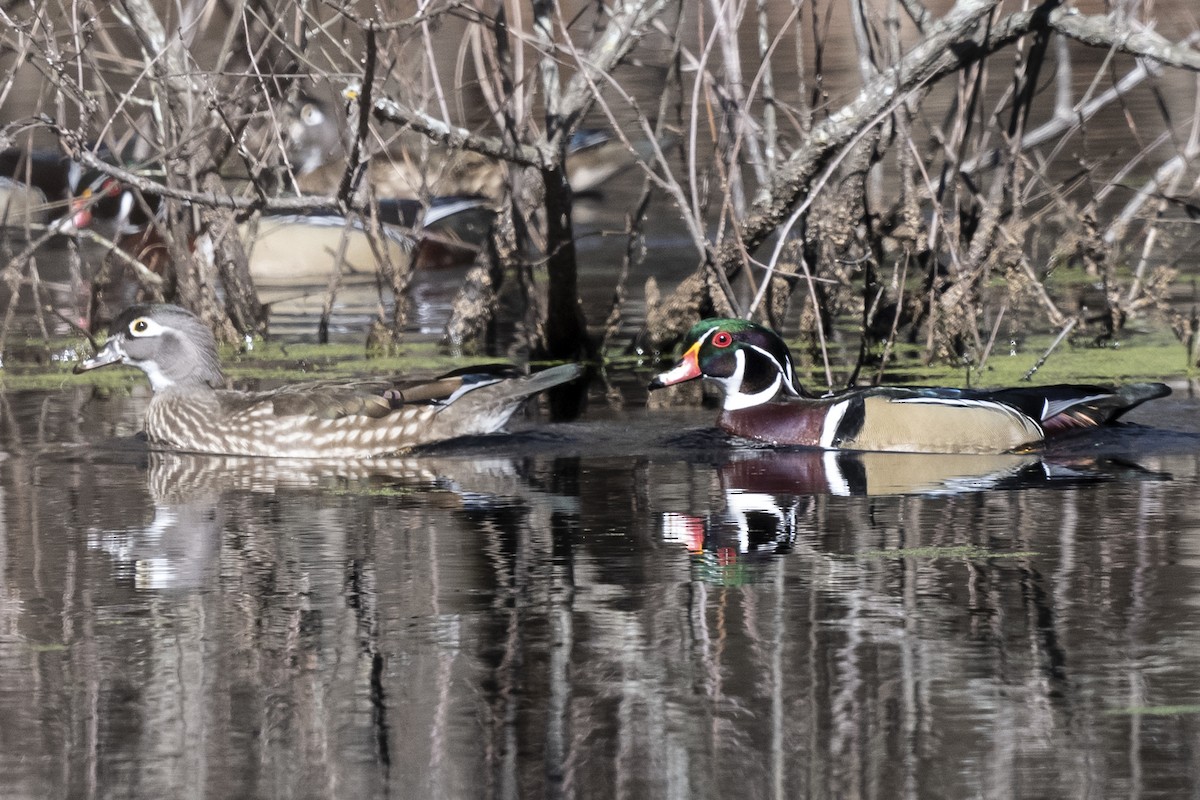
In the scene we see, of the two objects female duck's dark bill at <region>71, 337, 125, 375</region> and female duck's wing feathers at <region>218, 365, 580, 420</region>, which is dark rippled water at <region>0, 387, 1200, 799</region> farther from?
female duck's dark bill at <region>71, 337, 125, 375</region>

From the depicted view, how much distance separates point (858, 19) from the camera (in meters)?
10.2

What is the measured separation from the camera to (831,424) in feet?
29.8

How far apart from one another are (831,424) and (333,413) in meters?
2.21

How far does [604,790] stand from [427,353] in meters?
7.86

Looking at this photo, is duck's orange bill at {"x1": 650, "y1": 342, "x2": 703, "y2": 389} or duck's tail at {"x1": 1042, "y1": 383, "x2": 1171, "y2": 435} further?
duck's orange bill at {"x1": 650, "y1": 342, "x2": 703, "y2": 389}

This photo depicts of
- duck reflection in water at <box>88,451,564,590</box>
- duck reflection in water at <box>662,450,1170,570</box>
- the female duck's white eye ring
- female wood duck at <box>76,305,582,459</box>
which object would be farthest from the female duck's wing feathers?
duck reflection in water at <box>662,450,1170,570</box>

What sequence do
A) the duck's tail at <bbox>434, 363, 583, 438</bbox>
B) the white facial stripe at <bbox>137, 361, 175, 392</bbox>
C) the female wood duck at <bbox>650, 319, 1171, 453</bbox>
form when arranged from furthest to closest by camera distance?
the white facial stripe at <bbox>137, 361, 175, 392</bbox>, the duck's tail at <bbox>434, 363, 583, 438</bbox>, the female wood duck at <bbox>650, 319, 1171, 453</bbox>

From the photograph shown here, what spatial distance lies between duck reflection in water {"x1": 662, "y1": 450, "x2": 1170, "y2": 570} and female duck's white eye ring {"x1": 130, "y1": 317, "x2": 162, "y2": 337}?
2.84 meters

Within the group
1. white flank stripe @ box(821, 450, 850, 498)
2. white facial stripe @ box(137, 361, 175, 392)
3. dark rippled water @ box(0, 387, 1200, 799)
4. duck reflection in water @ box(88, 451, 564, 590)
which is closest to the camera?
dark rippled water @ box(0, 387, 1200, 799)

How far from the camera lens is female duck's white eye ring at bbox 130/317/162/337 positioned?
31.9 feet

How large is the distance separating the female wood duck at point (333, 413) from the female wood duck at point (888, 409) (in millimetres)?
750

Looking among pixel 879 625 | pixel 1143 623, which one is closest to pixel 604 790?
pixel 879 625

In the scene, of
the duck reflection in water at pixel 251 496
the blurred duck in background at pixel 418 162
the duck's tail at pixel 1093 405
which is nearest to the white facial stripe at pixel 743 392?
the duck reflection in water at pixel 251 496

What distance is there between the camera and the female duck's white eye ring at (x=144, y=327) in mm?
9711
